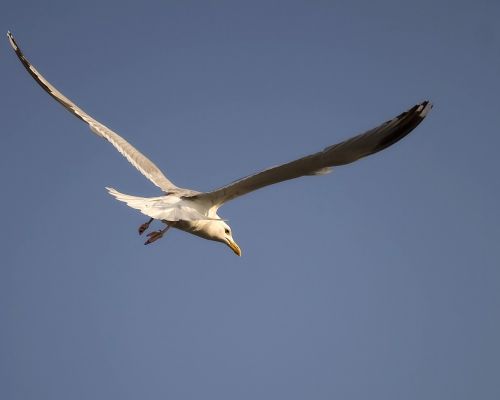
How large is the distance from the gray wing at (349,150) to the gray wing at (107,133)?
2273 millimetres

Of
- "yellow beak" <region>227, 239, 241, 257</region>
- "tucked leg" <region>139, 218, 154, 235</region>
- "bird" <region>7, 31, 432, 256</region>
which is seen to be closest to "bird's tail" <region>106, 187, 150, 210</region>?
"bird" <region>7, 31, 432, 256</region>

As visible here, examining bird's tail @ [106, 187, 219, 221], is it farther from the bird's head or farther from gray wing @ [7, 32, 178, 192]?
gray wing @ [7, 32, 178, 192]

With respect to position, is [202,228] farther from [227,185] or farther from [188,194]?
[227,185]

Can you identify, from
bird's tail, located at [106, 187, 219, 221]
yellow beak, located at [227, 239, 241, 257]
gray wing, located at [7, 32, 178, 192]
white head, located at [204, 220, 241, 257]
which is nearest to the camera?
bird's tail, located at [106, 187, 219, 221]

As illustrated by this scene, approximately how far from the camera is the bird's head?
8.72 metres

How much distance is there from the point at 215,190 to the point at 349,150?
1747mm

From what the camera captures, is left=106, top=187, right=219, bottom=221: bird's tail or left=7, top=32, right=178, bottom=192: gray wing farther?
left=7, top=32, right=178, bottom=192: gray wing

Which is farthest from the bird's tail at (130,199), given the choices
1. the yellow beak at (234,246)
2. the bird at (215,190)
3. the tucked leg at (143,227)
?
the yellow beak at (234,246)

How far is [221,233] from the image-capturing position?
348 inches

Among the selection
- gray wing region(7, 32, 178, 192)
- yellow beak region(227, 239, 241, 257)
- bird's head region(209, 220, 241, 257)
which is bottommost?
yellow beak region(227, 239, 241, 257)

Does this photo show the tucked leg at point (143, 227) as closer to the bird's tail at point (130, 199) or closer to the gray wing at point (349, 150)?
the bird's tail at point (130, 199)

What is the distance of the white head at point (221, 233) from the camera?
867cm

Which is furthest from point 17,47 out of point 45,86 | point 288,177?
point 288,177

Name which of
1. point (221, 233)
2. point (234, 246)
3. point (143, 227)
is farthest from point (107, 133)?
point (234, 246)
